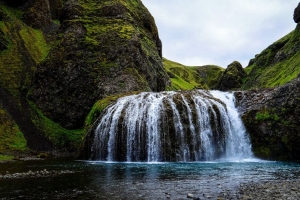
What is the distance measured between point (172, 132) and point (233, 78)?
10663cm

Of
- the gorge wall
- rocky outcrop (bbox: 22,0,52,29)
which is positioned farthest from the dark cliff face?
rocky outcrop (bbox: 22,0,52,29)

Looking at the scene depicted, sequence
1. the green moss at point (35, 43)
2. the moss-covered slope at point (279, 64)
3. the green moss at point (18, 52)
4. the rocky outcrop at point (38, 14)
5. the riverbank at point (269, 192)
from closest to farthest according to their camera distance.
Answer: the riverbank at point (269, 192) → the green moss at point (18, 52) → the green moss at point (35, 43) → the moss-covered slope at point (279, 64) → the rocky outcrop at point (38, 14)

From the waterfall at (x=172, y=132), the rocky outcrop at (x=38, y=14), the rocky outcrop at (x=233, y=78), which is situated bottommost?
the waterfall at (x=172, y=132)

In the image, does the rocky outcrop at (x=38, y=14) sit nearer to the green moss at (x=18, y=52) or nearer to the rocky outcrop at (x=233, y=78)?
A: the green moss at (x=18, y=52)

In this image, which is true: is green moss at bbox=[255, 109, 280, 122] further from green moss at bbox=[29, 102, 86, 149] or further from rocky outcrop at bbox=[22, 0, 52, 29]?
rocky outcrop at bbox=[22, 0, 52, 29]

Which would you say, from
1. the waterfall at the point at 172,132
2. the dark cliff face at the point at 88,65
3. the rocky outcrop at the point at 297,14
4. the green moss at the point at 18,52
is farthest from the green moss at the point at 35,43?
the rocky outcrop at the point at 297,14

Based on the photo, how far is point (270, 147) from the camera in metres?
38.2

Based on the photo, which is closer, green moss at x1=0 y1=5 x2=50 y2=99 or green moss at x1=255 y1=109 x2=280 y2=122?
green moss at x1=255 y1=109 x2=280 y2=122

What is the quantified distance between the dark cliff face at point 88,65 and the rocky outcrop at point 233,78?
67.5 m

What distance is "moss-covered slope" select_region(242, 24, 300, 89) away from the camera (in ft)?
272

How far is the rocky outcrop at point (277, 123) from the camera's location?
37.1 meters

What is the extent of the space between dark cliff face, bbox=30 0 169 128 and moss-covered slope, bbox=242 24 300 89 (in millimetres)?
37870

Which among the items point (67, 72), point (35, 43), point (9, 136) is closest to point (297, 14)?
point (67, 72)

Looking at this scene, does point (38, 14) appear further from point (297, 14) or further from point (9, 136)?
point (297, 14)
